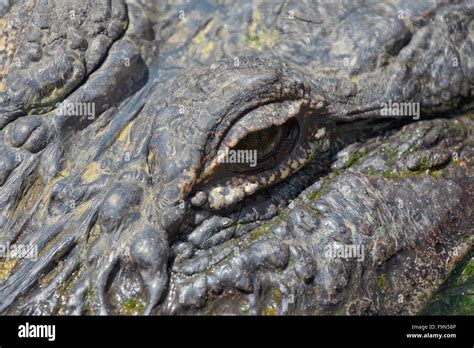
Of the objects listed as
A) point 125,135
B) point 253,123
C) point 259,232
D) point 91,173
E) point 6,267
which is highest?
point 253,123

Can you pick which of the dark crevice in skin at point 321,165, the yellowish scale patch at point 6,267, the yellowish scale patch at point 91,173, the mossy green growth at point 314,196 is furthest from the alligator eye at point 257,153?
the yellowish scale patch at point 6,267

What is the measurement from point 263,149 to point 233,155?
288 mm

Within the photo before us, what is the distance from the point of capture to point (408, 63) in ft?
18.6

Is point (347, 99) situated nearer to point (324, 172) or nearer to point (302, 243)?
point (324, 172)

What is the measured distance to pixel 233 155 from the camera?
4.73 meters

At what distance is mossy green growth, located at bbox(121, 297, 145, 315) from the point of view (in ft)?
14.5

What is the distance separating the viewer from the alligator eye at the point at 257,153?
15.4 feet

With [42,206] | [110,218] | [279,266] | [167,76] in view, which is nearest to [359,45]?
[167,76]

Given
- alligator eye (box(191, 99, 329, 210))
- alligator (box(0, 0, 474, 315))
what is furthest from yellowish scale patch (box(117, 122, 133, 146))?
alligator eye (box(191, 99, 329, 210))

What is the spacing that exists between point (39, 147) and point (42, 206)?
1.67 feet

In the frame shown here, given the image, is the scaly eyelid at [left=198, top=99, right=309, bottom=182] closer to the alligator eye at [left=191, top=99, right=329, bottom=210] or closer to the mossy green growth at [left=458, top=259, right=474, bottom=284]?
the alligator eye at [left=191, top=99, right=329, bottom=210]

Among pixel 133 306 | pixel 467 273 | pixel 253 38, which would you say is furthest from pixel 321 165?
pixel 133 306

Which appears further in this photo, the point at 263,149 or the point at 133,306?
the point at 263,149

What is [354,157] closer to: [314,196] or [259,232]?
[314,196]
